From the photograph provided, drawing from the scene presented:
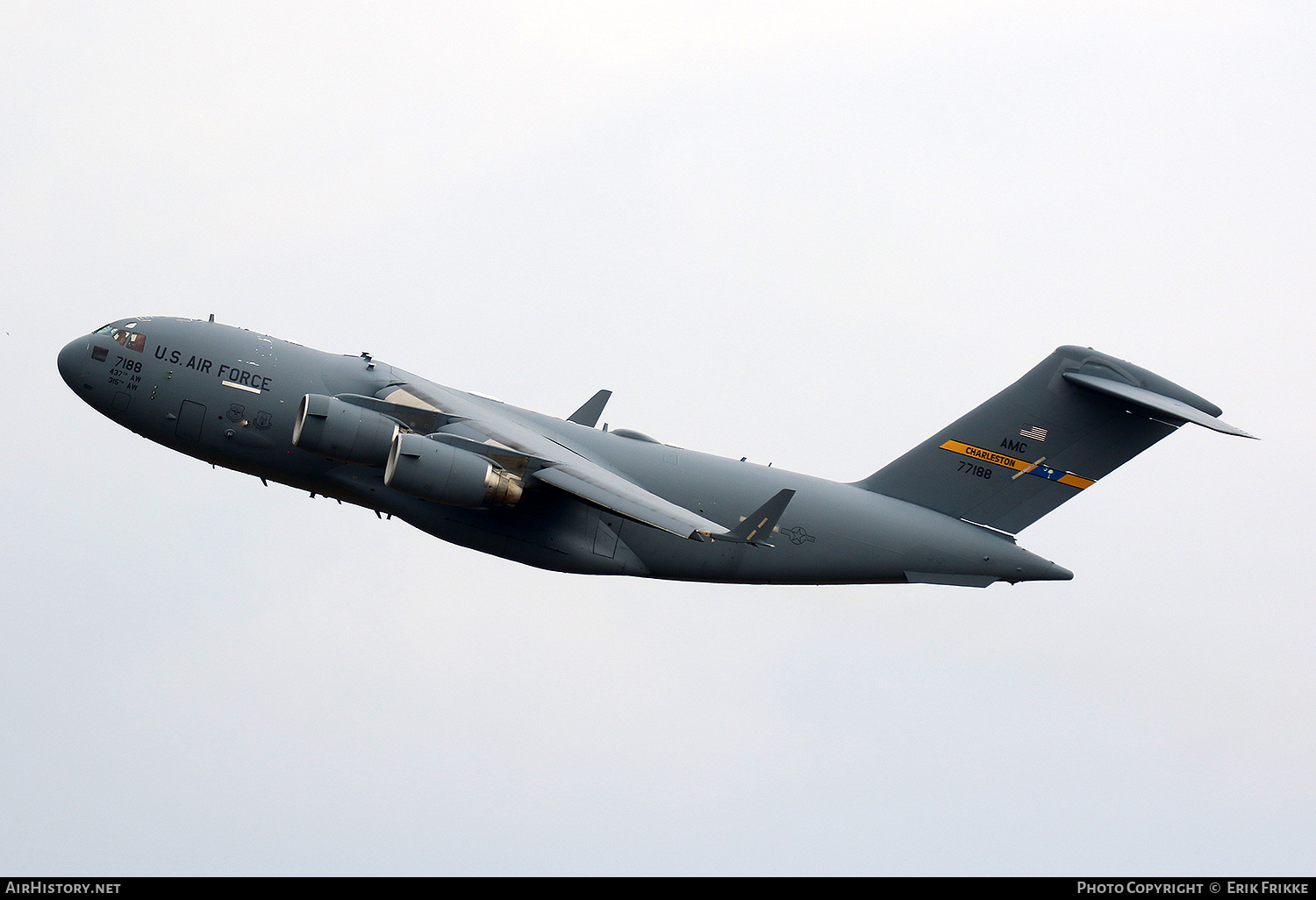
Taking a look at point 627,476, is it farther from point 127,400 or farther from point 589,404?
point 127,400

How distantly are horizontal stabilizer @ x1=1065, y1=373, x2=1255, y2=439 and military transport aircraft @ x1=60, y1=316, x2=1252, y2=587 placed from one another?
3cm

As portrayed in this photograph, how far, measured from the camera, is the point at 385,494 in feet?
45.0

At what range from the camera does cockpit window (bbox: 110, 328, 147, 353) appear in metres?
13.8

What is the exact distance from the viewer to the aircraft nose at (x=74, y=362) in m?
13.8

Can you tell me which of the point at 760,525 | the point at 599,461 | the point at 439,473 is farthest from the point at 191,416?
the point at 760,525

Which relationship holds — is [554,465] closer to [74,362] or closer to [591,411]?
[591,411]

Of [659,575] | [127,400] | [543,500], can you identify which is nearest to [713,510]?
[659,575]

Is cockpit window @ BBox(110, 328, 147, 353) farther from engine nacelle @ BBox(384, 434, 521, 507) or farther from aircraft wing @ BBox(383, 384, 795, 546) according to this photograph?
engine nacelle @ BBox(384, 434, 521, 507)

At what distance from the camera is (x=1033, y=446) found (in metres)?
14.9

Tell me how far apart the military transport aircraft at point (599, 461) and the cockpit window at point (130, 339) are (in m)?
0.01

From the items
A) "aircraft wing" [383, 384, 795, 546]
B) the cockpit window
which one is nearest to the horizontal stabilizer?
"aircraft wing" [383, 384, 795, 546]

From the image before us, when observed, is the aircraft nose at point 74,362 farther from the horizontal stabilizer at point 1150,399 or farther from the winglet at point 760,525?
the horizontal stabilizer at point 1150,399
